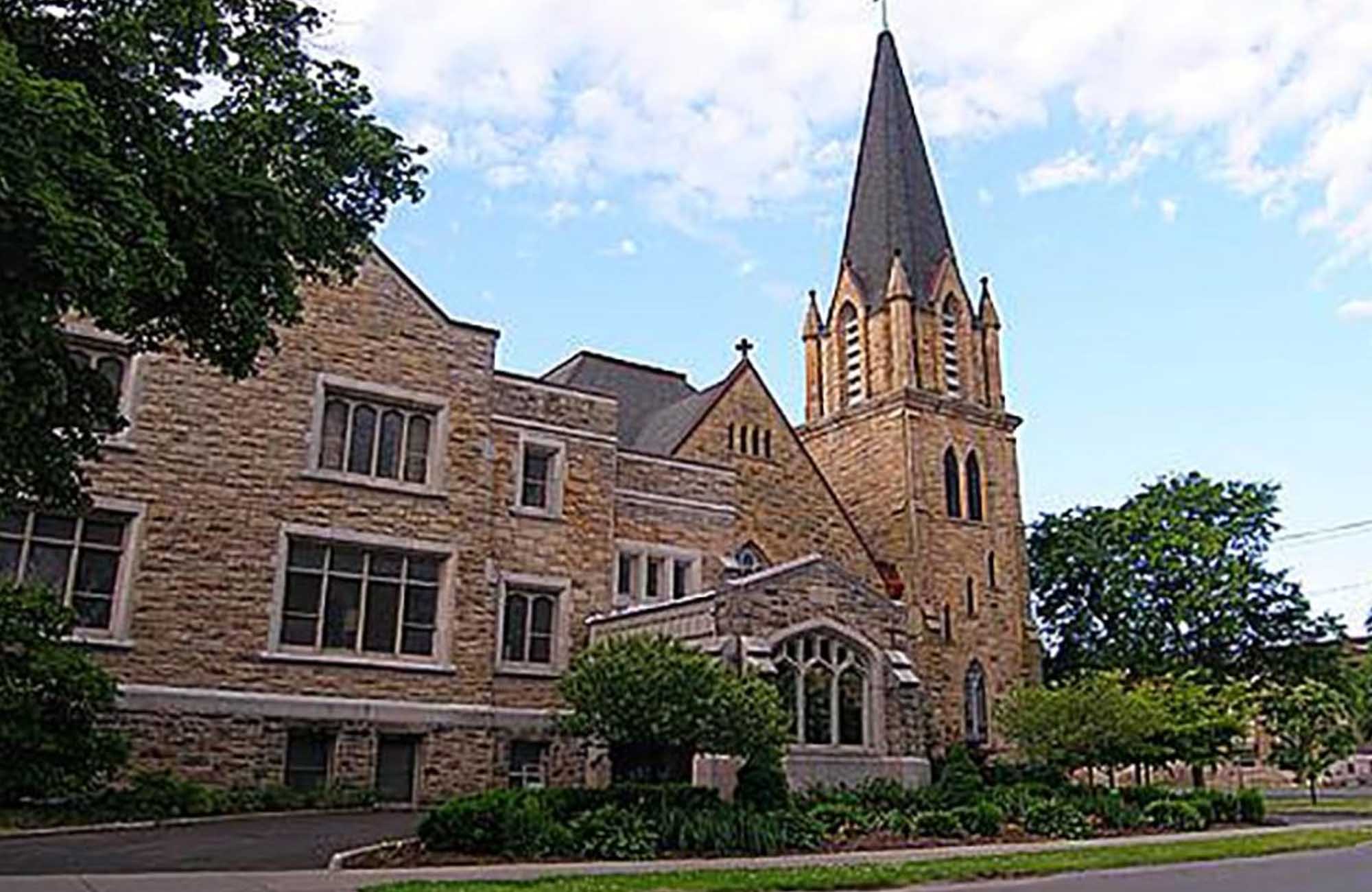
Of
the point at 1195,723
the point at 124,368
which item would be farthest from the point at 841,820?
the point at 1195,723

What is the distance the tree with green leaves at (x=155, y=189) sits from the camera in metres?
9.77

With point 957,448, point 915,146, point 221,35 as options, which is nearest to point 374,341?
point 221,35

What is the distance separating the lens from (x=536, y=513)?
2725 cm

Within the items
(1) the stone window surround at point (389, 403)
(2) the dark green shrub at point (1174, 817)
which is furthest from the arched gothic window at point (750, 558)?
(2) the dark green shrub at point (1174, 817)

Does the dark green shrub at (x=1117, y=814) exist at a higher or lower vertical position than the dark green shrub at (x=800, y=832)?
higher

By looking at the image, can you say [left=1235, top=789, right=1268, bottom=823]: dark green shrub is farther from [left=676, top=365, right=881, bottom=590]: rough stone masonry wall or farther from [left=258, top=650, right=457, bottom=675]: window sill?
[left=258, top=650, right=457, bottom=675]: window sill

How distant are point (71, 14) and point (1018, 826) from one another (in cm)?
1776

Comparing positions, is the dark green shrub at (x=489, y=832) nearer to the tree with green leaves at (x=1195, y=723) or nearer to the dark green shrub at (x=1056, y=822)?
the dark green shrub at (x=1056, y=822)

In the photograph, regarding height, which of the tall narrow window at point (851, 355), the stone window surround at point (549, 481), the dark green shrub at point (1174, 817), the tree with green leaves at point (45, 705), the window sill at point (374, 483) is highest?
the tall narrow window at point (851, 355)

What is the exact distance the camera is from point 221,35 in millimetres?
12352

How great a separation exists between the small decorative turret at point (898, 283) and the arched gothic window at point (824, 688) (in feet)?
66.1

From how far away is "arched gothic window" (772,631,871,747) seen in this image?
78.0 feet

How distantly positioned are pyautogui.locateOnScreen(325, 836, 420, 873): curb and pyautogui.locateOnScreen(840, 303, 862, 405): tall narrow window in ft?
96.9

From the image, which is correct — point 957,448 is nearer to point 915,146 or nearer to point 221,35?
point 915,146
